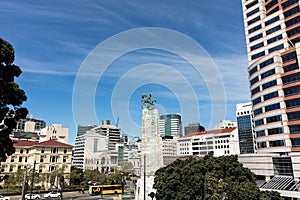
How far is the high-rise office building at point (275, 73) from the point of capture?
135 feet

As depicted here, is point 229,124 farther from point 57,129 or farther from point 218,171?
point 218,171

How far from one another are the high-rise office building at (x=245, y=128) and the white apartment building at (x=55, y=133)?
91.2 m

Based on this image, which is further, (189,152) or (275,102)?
(189,152)

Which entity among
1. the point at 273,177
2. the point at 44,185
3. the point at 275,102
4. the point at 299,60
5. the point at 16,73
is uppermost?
the point at 299,60

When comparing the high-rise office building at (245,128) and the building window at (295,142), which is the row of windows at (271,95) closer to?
the building window at (295,142)

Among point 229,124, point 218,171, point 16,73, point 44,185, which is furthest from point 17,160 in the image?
point 229,124

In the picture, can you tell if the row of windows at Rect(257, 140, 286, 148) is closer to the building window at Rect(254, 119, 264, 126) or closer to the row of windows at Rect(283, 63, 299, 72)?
the building window at Rect(254, 119, 264, 126)

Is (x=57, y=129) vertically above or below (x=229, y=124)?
below

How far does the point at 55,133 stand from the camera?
4006 inches

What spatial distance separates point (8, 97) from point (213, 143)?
110204 millimetres

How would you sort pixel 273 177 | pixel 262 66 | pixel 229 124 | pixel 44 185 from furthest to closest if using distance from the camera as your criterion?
pixel 229 124 < pixel 44 185 < pixel 262 66 < pixel 273 177

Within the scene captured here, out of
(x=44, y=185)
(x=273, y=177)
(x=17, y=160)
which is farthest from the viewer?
(x=17, y=160)

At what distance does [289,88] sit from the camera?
41969mm

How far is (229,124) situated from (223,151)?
215 feet
